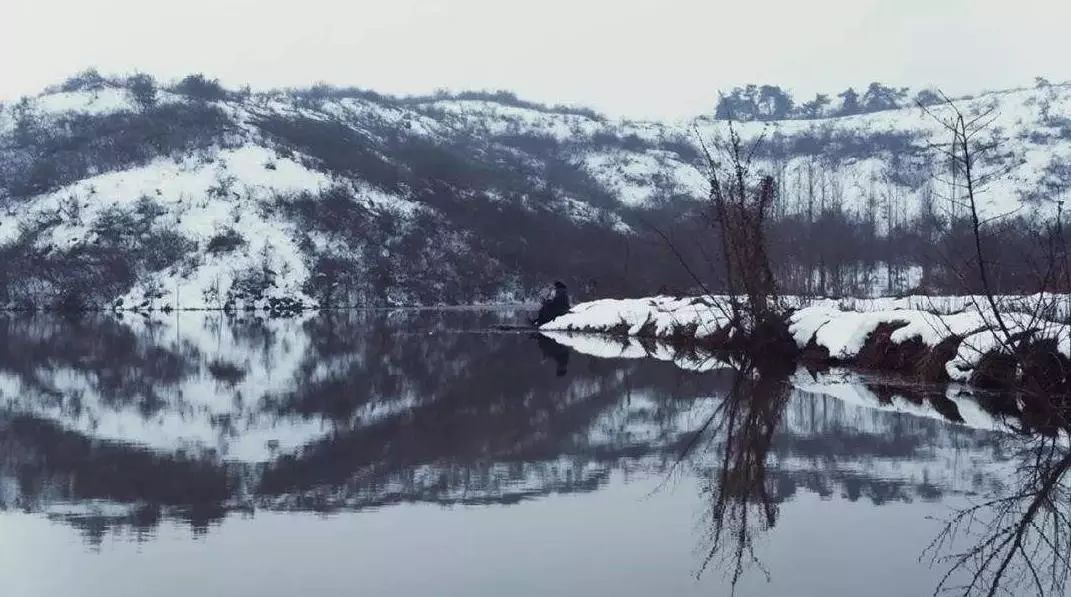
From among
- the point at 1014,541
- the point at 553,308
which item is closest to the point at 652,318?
the point at 553,308

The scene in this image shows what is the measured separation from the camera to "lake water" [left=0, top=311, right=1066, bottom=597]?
16.1 ft

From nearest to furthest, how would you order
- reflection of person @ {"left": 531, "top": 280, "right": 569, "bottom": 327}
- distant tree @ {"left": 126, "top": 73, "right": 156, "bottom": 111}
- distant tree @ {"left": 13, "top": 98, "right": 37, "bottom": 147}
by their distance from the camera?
reflection of person @ {"left": 531, "top": 280, "right": 569, "bottom": 327} → distant tree @ {"left": 13, "top": 98, "right": 37, "bottom": 147} → distant tree @ {"left": 126, "top": 73, "right": 156, "bottom": 111}

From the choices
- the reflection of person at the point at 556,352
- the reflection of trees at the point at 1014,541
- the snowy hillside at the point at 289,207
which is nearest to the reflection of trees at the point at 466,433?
the reflection of person at the point at 556,352

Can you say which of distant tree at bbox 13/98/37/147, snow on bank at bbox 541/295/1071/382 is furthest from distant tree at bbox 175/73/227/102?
snow on bank at bbox 541/295/1071/382

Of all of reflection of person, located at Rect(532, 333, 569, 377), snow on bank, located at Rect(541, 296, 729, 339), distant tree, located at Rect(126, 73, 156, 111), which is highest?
distant tree, located at Rect(126, 73, 156, 111)

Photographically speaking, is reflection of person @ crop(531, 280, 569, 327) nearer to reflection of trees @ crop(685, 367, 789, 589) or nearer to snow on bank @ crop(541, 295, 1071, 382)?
snow on bank @ crop(541, 295, 1071, 382)

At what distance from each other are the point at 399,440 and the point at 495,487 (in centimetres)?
231

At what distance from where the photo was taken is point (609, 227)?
127 meters

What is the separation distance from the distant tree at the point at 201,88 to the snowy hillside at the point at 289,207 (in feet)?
1.46

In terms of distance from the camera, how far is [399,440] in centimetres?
924

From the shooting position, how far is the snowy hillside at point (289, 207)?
9281cm

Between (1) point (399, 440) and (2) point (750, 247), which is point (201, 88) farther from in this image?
(1) point (399, 440)

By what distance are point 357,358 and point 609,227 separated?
106701 millimetres

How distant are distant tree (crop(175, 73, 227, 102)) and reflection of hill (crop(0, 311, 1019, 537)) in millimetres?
128381
